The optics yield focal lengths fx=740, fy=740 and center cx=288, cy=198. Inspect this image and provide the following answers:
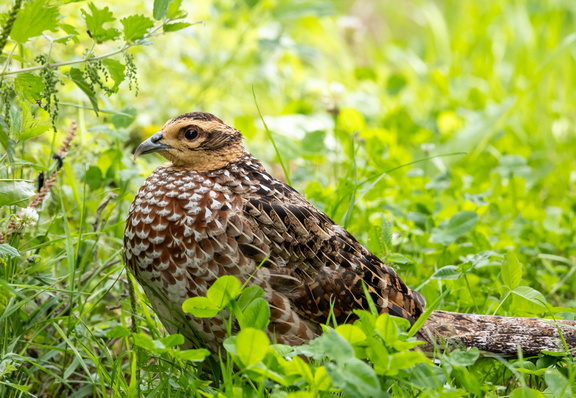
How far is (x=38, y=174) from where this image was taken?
10.7ft

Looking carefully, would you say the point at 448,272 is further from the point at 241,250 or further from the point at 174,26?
the point at 174,26

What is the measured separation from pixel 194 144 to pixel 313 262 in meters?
0.68

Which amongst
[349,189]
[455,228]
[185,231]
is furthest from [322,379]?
[455,228]

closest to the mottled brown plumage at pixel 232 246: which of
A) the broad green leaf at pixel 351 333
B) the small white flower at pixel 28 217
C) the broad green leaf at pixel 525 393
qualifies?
the small white flower at pixel 28 217

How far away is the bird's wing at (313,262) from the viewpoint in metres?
2.75

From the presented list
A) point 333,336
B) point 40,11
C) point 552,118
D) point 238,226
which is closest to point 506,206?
point 552,118

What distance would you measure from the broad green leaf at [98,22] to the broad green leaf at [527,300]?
187 centimetres

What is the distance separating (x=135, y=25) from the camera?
256 cm

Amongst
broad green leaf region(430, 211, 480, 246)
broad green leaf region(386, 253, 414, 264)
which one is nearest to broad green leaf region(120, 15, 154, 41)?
broad green leaf region(386, 253, 414, 264)

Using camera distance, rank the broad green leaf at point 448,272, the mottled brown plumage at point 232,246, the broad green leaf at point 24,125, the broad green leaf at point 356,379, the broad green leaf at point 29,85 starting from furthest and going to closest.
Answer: the broad green leaf at point 448,272, the mottled brown plumage at point 232,246, the broad green leaf at point 24,125, the broad green leaf at point 29,85, the broad green leaf at point 356,379

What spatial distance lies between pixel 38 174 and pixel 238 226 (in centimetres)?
108

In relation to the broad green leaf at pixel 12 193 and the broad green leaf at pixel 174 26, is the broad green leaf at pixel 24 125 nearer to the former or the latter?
the broad green leaf at pixel 12 193

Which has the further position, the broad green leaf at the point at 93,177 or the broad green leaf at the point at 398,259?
the broad green leaf at the point at 93,177

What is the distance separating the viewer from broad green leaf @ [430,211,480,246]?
355 cm
